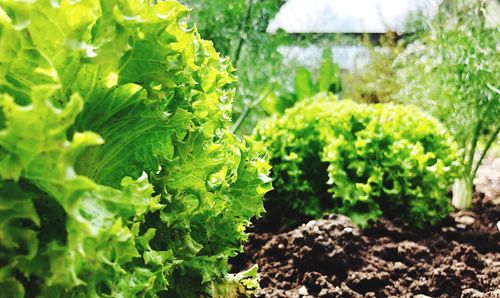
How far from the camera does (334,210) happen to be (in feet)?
14.1

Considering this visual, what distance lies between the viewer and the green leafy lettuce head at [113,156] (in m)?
1.31

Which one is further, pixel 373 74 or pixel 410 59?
pixel 373 74

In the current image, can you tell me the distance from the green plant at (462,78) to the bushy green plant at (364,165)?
338mm

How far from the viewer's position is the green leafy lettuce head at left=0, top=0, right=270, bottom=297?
1310mm

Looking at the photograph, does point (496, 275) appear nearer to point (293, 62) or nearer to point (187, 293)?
point (187, 293)

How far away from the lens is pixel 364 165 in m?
4.11

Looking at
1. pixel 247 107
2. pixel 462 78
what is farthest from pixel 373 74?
pixel 462 78

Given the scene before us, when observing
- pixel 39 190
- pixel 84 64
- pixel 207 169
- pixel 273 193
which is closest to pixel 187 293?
pixel 207 169

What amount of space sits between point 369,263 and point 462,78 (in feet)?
6.81

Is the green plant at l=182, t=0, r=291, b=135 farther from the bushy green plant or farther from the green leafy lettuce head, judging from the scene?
the green leafy lettuce head

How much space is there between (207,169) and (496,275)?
202cm

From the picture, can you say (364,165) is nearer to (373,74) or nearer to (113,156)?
(113,156)

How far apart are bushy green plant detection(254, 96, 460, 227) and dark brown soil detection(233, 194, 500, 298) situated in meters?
0.29

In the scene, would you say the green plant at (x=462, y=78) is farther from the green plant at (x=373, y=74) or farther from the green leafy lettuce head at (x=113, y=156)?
the green leafy lettuce head at (x=113, y=156)
